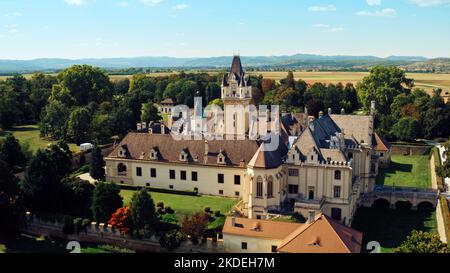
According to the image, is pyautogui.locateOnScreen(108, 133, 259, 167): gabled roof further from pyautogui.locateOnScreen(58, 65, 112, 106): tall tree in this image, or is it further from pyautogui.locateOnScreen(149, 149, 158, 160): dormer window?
pyautogui.locateOnScreen(58, 65, 112, 106): tall tree

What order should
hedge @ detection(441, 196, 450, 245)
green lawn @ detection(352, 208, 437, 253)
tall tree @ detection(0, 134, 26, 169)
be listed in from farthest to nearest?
tall tree @ detection(0, 134, 26, 169) < green lawn @ detection(352, 208, 437, 253) < hedge @ detection(441, 196, 450, 245)

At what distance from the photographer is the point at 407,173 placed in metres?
60.1

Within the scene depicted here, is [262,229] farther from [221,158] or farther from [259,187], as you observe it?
[221,158]

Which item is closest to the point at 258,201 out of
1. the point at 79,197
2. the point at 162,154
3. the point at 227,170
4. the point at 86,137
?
the point at 227,170

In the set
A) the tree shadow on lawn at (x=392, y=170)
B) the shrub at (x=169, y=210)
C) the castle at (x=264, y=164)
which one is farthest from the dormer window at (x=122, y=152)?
the tree shadow on lawn at (x=392, y=170)

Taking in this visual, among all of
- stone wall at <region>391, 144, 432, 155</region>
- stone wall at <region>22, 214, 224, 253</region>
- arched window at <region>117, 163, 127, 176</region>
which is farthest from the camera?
stone wall at <region>391, 144, 432, 155</region>

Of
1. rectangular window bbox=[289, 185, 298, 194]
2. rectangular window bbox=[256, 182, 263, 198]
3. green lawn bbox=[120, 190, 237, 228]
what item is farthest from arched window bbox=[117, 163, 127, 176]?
rectangular window bbox=[289, 185, 298, 194]

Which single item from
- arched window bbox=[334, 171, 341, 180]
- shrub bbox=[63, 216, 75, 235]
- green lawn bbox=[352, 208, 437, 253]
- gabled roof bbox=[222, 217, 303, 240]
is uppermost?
arched window bbox=[334, 171, 341, 180]

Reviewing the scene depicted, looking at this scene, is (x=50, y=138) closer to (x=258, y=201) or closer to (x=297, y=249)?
(x=258, y=201)

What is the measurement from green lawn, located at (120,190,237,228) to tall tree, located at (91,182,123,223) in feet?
17.3

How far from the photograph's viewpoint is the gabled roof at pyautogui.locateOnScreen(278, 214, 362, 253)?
29875 millimetres

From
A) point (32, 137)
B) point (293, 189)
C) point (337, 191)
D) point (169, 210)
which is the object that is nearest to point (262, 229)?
point (293, 189)

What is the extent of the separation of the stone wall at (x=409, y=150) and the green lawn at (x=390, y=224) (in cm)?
2934
